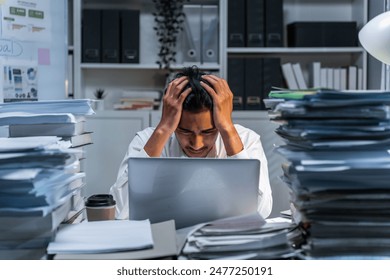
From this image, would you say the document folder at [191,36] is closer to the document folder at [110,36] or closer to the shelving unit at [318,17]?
the shelving unit at [318,17]

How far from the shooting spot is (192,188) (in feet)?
3.44

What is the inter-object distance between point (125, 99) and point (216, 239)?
2663mm

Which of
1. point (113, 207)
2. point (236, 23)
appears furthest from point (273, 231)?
point (236, 23)

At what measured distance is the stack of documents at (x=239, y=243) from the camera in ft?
2.73

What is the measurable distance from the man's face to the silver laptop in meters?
0.82

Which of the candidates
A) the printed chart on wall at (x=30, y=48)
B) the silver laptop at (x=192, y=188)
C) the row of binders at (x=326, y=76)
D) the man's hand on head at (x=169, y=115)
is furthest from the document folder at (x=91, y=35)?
the silver laptop at (x=192, y=188)

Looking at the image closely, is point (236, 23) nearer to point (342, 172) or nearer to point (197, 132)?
point (197, 132)

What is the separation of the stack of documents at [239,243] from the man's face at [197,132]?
0.98 m

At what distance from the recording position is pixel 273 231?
88 centimetres

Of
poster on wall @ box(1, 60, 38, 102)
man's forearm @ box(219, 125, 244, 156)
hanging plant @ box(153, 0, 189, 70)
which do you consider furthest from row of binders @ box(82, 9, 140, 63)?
man's forearm @ box(219, 125, 244, 156)

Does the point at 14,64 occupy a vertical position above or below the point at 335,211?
above

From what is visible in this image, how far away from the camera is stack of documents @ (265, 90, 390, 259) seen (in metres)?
0.83

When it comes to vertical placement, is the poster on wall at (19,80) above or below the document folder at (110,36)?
below
